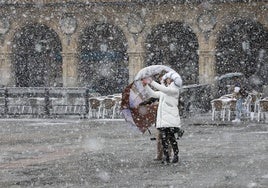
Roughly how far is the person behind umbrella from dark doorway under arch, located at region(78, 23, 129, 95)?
94.8ft

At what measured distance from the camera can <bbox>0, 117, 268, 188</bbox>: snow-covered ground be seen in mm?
9750

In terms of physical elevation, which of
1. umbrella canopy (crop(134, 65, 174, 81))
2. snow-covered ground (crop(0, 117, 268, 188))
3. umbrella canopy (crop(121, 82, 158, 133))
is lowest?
snow-covered ground (crop(0, 117, 268, 188))

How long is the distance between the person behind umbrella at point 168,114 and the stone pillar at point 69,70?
26.9 metres

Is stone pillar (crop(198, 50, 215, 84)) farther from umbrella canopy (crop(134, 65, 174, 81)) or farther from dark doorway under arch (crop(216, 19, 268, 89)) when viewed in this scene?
umbrella canopy (crop(134, 65, 174, 81))

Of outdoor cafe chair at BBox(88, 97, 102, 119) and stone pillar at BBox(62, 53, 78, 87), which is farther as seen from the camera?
stone pillar at BBox(62, 53, 78, 87)

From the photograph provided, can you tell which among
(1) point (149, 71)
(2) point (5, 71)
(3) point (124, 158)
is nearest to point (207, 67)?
(2) point (5, 71)

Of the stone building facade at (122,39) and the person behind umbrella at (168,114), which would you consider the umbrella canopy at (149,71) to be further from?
the stone building facade at (122,39)

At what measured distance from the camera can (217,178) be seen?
989 centimetres

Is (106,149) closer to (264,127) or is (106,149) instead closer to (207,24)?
(264,127)

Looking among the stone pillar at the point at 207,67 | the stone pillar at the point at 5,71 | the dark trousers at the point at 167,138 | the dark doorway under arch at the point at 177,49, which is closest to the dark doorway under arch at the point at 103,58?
the dark doorway under arch at the point at 177,49

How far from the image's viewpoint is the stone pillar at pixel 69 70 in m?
38.7

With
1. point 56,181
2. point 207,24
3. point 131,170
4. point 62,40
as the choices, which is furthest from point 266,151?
point 62,40

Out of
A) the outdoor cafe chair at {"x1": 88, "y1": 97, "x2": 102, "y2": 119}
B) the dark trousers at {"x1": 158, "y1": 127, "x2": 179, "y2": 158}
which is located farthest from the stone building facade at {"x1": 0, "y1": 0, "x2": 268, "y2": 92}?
the dark trousers at {"x1": 158, "y1": 127, "x2": 179, "y2": 158}

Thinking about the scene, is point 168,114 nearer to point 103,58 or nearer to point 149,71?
point 149,71
